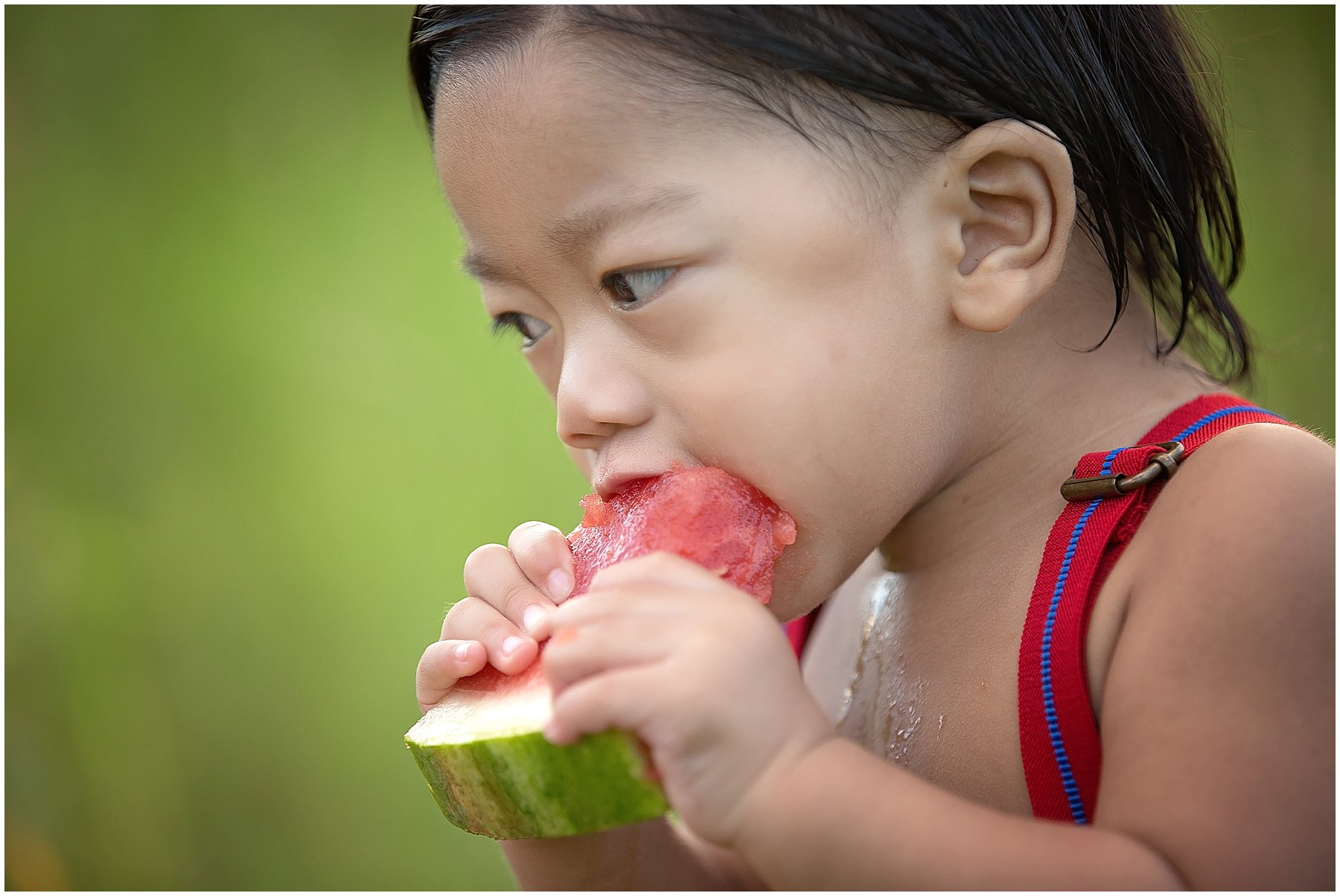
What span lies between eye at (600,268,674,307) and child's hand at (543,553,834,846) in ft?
0.93

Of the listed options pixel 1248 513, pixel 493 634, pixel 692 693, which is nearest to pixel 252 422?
pixel 493 634

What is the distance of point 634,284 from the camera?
99 cm

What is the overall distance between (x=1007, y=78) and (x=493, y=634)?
684 millimetres

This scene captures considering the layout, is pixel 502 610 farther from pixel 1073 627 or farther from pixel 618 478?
pixel 1073 627

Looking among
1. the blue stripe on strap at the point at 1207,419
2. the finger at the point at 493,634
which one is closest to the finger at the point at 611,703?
the finger at the point at 493,634

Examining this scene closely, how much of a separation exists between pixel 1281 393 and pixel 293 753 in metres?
2.37

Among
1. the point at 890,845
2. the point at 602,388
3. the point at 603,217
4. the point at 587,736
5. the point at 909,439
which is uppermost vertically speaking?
the point at 603,217

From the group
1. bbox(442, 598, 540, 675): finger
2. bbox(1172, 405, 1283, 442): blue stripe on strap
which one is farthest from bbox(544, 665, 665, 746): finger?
bbox(1172, 405, 1283, 442): blue stripe on strap

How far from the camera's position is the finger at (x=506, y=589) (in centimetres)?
105

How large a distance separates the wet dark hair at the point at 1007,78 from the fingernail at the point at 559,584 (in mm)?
457

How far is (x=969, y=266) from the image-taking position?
40.8 inches

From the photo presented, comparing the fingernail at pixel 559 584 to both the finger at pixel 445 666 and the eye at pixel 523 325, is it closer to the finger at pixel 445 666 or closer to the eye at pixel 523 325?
the finger at pixel 445 666

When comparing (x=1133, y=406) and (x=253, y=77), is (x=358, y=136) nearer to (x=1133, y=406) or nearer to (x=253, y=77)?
(x=253, y=77)

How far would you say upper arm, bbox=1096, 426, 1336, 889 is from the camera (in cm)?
79
